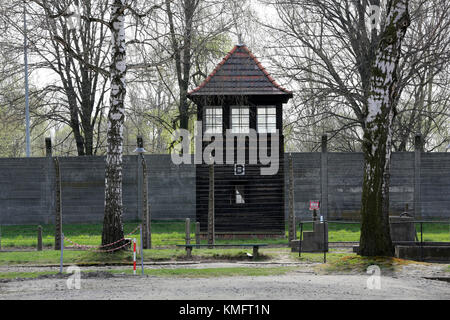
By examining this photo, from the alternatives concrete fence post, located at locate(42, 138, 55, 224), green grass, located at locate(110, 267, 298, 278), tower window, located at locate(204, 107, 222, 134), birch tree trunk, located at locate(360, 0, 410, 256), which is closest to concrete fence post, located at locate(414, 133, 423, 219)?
tower window, located at locate(204, 107, 222, 134)

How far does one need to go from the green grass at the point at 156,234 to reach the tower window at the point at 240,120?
429 cm

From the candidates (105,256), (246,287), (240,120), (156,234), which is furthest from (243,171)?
(246,287)

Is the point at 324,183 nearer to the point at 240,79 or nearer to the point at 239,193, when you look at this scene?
the point at 239,193

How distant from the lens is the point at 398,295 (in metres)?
11.6

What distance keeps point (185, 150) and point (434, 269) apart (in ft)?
73.4

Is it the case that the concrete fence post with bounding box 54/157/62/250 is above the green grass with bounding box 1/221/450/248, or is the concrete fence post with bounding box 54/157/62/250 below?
above

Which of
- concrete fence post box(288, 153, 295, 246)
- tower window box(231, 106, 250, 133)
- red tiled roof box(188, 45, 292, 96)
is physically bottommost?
concrete fence post box(288, 153, 295, 246)

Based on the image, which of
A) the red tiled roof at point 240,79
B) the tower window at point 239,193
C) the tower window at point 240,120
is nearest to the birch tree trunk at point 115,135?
the red tiled roof at point 240,79

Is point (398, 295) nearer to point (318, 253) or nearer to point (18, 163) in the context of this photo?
point (318, 253)

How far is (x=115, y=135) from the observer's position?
743 inches

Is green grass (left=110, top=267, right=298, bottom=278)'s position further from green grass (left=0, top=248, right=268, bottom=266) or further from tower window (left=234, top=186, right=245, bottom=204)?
tower window (left=234, top=186, right=245, bottom=204)

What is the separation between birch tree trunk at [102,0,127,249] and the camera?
18828 millimetres

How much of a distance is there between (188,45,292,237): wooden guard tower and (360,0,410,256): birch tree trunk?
9457 millimetres
